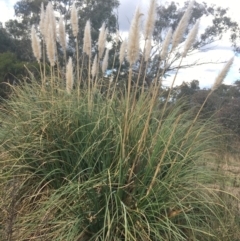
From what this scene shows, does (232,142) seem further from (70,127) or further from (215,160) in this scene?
(70,127)

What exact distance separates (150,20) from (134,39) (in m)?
0.25

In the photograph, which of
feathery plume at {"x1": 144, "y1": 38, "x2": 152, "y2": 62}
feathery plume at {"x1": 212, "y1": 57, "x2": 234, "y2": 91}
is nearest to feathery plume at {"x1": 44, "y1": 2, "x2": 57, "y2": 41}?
feathery plume at {"x1": 144, "y1": 38, "x2": 152, "y2": 62}

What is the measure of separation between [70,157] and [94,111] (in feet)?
1.66

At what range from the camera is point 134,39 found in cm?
337

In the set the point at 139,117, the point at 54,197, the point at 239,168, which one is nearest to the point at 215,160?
the point at 239,168

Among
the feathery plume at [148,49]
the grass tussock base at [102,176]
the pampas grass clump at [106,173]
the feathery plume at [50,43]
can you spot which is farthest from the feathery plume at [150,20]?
the feathery plume at [50,43]

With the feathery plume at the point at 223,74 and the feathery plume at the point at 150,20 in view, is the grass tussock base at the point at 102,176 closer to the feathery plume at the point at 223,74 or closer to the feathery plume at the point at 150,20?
the feathery plume at the point at 223,74

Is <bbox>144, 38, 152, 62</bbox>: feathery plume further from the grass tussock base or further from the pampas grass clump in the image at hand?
the grass tussock base

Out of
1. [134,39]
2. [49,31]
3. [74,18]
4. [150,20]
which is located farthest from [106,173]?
[74,18]

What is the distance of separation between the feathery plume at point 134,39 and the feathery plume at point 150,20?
10 centimetres

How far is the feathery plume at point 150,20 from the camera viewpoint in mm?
3500

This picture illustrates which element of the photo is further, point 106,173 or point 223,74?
point 223,74

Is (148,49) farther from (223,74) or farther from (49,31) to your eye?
(49,31)

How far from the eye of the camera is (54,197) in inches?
124
